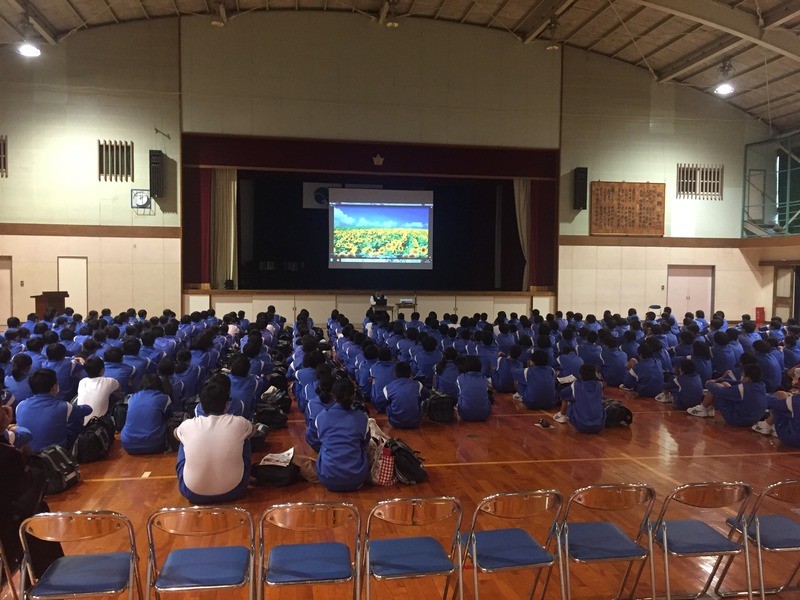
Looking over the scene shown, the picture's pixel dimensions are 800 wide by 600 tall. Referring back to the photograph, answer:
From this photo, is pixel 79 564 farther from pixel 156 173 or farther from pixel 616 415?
pixel 156 173

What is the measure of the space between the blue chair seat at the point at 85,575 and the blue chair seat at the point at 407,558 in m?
1.09

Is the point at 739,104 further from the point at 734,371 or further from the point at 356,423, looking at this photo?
the point at 356,423

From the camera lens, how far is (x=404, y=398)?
6750 millimetres

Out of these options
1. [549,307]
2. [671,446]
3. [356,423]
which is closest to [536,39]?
[549,307]

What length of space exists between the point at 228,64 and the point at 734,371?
45.6ft

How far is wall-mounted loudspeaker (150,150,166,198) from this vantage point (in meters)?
15.3

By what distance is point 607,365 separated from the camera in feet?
31.2

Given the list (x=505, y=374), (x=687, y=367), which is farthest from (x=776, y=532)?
(x=505, y=374)

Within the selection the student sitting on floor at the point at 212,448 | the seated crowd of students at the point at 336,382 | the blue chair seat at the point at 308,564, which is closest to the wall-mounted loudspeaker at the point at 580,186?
the seated crowd of students at the point at 336,382

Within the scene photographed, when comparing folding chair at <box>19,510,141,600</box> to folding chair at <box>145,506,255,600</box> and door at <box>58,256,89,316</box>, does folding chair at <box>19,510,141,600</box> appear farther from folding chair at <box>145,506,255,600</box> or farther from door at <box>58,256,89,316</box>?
door at <box>58,256,89,316</box>

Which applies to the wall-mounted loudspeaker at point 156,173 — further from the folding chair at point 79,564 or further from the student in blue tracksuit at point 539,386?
the folding chair at point 79,564

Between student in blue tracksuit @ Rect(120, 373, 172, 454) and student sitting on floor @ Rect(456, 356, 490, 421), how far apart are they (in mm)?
3387

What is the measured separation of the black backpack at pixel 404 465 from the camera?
509 cm

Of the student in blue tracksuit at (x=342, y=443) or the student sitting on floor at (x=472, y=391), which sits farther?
the student sitting on floor at (x=472, y=391)
